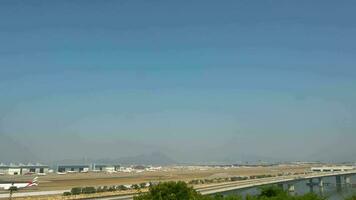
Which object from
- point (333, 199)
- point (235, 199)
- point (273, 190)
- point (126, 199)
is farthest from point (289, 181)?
point (235, 199)

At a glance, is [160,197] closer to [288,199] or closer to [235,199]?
[235,199]

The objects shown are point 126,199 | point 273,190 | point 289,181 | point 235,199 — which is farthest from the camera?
point 289,181

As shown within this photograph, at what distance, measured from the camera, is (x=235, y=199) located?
4581 cm

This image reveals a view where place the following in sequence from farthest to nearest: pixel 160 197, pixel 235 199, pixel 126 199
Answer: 1. pixel 126 199
2. pixel 235 199
3. pixel 160 197

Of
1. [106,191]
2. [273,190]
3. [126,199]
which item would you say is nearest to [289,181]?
[106,191]

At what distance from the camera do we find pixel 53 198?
9062cm

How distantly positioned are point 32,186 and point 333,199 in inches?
3811

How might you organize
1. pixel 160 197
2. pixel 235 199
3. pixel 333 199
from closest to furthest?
pixel 160 197, pixel 235 199, pixel 333 199

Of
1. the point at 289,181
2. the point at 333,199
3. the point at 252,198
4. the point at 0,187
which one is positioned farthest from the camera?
the point at 289,181

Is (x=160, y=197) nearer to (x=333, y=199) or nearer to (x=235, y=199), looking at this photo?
(x=235, y=199)

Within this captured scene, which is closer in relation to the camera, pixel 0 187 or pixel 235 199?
pixel 235 199

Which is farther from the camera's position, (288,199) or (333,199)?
(333,199)

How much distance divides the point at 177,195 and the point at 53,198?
54.8 meters

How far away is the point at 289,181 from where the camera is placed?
17588 centimetres
